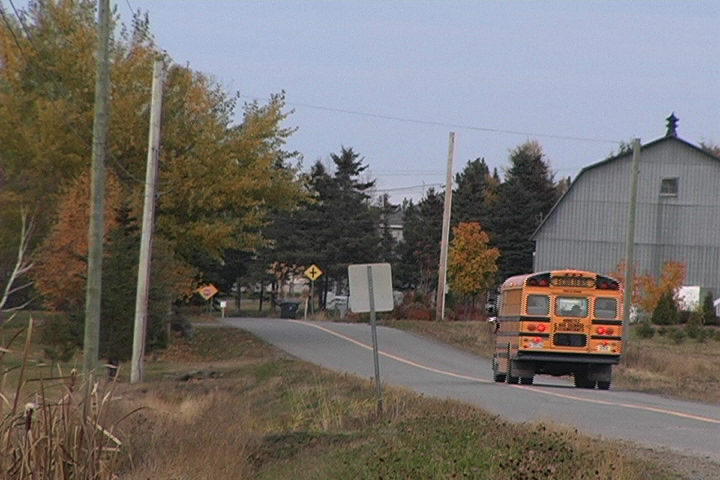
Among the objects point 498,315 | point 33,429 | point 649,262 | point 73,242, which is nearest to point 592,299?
point 498,315

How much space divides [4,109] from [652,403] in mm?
Answer: 28440

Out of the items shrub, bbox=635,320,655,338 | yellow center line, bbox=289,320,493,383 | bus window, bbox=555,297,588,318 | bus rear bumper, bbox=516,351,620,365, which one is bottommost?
yellow center line, bbox=289,320,493,383

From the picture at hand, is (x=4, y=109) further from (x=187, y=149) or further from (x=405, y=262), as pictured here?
(x=405, y=262)

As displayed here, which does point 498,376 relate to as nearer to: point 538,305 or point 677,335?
point 538,305

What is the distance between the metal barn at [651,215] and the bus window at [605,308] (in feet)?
156

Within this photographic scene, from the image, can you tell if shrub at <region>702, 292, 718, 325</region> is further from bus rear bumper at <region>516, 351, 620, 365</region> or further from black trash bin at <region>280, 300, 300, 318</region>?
bus rear bumper at <region>516, 351, 620, 365</region>

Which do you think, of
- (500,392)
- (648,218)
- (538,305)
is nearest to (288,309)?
(648,218)

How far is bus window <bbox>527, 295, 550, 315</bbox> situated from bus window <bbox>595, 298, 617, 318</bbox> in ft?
3.59

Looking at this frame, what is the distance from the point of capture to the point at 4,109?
4500 cm

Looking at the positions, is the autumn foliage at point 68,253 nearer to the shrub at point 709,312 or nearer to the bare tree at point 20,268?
the bare tree at point 20,268

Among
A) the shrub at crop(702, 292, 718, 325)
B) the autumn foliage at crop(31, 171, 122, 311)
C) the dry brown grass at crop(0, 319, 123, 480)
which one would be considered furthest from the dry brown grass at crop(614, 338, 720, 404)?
the dry brown grass at crop(0, 319, 123, 480)

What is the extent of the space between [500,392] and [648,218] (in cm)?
5285

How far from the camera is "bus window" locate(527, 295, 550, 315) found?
28781 mm

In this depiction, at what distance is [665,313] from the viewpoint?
6081 cm
